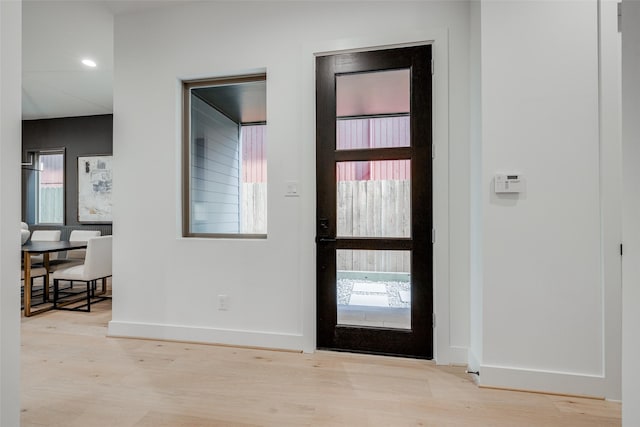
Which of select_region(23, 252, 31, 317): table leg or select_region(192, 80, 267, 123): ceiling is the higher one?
select_region(192, 80, 267, 123): ceiling

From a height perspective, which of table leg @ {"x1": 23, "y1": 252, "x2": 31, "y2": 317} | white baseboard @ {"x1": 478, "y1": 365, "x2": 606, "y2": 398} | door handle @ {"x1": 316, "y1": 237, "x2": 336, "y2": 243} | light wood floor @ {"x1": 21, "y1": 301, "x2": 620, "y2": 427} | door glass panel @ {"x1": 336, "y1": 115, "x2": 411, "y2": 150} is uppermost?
door glass panel @ {"x1": 336, "y1": 115, "x2": 411, "y2": 150}

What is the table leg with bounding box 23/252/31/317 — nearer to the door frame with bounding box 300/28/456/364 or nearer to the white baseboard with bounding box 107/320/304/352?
the white baseboard with bounding box 107/320/304/352

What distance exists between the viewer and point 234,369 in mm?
2279

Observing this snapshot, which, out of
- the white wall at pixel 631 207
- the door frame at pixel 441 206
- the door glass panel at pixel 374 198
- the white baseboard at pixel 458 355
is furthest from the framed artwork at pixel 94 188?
the white wall at pixel 631 207

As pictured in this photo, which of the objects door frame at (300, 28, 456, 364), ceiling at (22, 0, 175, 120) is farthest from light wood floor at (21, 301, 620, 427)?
ceiling at (22, 0, 175, 120)

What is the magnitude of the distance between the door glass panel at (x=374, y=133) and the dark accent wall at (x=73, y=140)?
5.14 m

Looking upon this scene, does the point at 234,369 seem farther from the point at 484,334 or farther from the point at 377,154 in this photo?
the point at 377,154

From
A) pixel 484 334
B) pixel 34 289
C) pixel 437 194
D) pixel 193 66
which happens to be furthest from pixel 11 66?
pixel 34 289

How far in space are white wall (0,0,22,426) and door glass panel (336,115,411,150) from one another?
1845mm

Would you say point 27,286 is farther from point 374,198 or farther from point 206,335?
point 374,198

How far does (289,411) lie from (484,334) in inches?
50.1

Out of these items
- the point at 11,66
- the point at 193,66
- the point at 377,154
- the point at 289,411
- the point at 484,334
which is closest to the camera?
the point at 11,66

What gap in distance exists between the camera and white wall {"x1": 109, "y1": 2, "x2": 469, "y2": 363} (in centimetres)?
236

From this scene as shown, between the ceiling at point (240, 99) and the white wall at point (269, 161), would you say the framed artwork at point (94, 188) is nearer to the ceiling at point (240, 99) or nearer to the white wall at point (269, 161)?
the white wall at point (269, 161)
